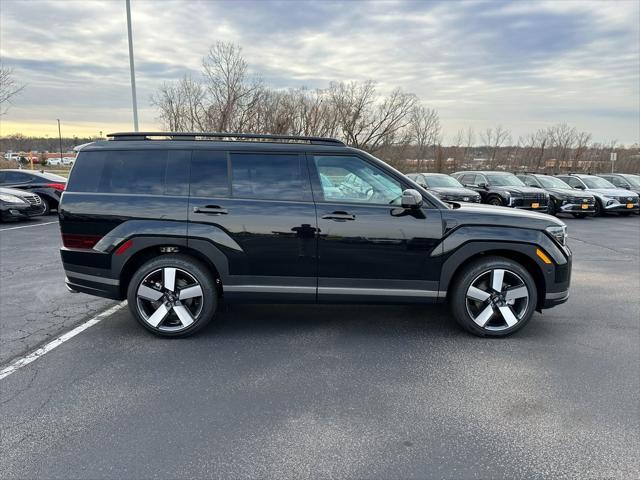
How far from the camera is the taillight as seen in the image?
4.32 meters

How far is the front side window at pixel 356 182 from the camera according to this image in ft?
14.1

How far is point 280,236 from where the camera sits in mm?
4230

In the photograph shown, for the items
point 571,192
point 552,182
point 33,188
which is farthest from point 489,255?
point 552,182

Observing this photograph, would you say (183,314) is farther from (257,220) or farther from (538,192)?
(538,192)

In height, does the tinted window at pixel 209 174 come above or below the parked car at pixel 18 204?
above

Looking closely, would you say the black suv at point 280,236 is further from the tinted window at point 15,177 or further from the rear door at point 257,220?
the tinted window at point 15,177

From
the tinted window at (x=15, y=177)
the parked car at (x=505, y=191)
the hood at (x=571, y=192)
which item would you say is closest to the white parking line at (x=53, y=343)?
the tinted window at (x=15, y=177)

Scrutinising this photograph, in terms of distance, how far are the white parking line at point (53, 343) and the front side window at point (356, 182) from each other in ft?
9.84

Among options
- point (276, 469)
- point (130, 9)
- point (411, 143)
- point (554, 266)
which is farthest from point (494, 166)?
point (276, 469)

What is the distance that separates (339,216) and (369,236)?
1.16 feet

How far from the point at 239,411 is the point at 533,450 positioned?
1.96 m

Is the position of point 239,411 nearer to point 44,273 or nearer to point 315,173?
point 315,173

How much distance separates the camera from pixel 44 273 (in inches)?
275

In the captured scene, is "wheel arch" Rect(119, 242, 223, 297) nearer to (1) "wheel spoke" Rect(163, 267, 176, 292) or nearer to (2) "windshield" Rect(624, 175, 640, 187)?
(1) "wheel spoke" Rect(163, 267, 176, 292)
